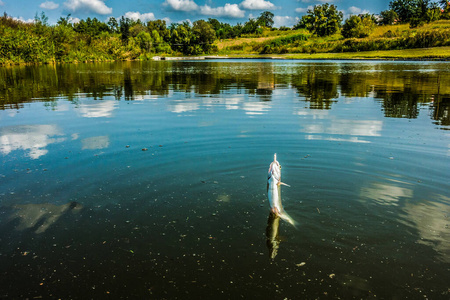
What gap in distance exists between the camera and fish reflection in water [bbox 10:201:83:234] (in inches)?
226

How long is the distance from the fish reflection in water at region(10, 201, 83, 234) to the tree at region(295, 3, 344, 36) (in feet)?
588

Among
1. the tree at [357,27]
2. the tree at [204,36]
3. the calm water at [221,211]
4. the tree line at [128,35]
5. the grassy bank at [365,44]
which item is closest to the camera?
the calm water at [221,211]

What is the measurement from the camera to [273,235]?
18.1 ft

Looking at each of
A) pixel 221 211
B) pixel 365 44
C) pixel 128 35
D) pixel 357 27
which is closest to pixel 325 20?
pixel 357 27

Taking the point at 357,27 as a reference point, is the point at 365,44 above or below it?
below

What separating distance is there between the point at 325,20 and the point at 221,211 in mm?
183651

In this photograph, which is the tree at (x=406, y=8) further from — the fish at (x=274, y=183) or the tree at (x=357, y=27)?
the fish at (x=274, y=183)

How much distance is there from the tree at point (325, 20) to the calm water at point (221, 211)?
555 ft

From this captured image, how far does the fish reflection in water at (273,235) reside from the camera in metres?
5.08

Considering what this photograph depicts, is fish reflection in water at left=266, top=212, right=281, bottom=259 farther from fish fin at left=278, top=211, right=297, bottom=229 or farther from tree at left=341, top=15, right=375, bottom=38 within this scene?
tree at left=341, top=15, right=375, bottom=38

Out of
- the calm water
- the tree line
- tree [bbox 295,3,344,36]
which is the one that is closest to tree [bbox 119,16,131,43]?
the tree line

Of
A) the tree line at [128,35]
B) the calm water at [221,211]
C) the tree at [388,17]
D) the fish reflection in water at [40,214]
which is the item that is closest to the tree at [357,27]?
the tree line at [128,35]

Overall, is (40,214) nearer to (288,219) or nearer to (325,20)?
(288,219)

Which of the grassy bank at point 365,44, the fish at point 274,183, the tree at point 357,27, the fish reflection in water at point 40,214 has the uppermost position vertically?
the tree at point 357,27
